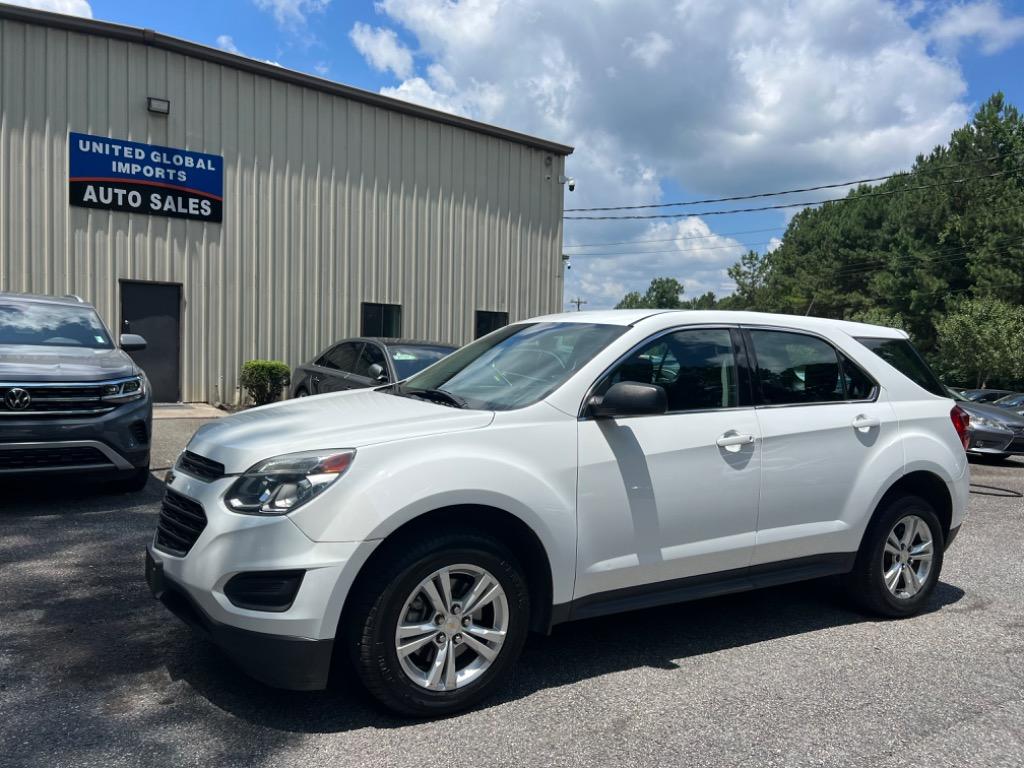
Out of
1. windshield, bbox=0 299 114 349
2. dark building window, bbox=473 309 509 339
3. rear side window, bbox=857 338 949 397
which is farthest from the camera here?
dark building window, bbox=473 309 509 339

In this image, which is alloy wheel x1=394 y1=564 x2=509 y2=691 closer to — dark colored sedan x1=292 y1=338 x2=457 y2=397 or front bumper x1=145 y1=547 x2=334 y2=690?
front bumper x1=145 y1=547 x2=334 y2=690

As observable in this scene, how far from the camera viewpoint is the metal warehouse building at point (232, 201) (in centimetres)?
1345

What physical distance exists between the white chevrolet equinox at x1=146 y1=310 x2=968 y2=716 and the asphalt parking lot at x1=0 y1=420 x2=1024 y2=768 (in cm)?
24

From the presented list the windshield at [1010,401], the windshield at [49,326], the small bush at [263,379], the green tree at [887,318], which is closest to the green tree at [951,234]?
the green tree at [887,318]

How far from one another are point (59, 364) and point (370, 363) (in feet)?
12.9

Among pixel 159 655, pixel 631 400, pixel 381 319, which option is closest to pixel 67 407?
pixel 159 655

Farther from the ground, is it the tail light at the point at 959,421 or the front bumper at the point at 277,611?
the tail light at the point at 959,421

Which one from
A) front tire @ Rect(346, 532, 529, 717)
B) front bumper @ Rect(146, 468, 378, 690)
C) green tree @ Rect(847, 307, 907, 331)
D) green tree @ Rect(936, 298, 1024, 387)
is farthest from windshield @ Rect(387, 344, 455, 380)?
green tree @ Rect(847, 307, 907, 331)

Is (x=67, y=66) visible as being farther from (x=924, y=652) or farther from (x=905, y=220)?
(x=905, y=220)

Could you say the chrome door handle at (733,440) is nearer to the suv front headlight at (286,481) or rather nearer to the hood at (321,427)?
the hood at (321,427)

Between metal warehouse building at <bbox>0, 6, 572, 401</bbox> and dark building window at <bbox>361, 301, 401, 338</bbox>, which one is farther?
dark building window at <bbox>361, 301, 401, 338</bbox>

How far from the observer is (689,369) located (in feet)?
13.5

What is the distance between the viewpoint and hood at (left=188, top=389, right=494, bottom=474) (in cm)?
323

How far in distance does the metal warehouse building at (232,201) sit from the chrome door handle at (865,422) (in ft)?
42.1
